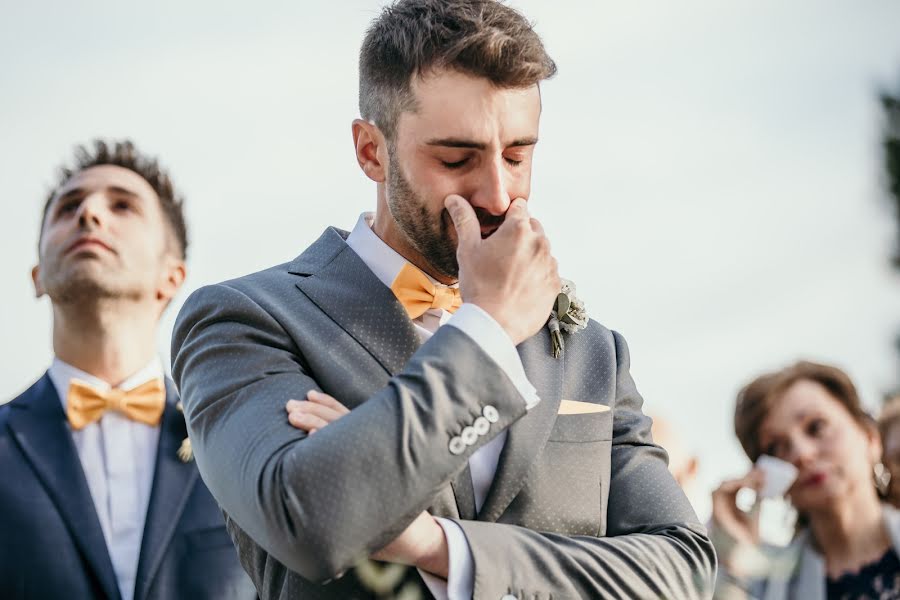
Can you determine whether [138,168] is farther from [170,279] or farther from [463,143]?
[463,143]

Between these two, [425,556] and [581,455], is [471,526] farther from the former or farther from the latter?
[581,455]

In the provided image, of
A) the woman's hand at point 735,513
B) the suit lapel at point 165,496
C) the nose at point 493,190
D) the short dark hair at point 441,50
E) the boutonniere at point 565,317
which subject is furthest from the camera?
the woman's hand at point 735,513

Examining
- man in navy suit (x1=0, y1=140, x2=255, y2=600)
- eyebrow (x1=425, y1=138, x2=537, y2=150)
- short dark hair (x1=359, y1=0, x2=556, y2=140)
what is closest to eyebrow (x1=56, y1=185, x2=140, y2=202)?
man in navy suit (x1=0, y1=140, x2=255, y2=600)

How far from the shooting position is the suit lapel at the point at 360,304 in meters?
2.68

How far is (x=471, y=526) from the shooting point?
2.44 metres

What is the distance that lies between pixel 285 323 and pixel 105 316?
273cm

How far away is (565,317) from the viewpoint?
2.96 m

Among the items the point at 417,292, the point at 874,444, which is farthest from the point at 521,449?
the point at 874,444

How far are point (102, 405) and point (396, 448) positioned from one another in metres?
3.16

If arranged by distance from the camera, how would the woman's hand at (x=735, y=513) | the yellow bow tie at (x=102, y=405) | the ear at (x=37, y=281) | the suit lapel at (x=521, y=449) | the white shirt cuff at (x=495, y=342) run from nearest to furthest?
the white shirt cuff at (x=495, y=342)
the suit lapel at (x=521, y=449)
the yellow bow tie at (x=102, y=405)
the ear at (x=37, y=281)
the woman's hand at (x=735, y=513)

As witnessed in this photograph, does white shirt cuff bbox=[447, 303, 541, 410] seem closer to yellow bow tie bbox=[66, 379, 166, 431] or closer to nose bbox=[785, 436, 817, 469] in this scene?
yellow bow tie bbox=[66, 379, 166, 431]

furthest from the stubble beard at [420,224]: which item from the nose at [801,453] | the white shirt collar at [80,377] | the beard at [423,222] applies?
the nose at [801,453]

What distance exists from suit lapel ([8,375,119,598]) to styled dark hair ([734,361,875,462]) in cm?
285

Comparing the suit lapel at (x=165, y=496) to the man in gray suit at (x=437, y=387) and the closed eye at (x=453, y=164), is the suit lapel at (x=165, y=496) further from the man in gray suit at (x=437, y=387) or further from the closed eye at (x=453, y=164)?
the closed eye at (x=453, y=164)
